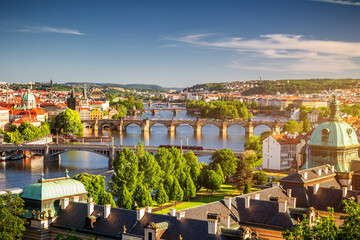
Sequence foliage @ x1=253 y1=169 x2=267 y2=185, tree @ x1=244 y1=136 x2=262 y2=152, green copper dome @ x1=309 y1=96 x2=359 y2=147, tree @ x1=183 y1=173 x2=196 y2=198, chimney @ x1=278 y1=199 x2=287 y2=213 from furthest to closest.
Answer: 1. tree @ x1=244 y1=136 x2=262 y2=152
2. foliage @ x1=253 y1=169 x2=267 y2=185
3. tree @ x1=183 y1=173 x2=196 y2=198
4. green copper dome @ x1=309 y1=96 x2=359 y2=147
5. chimney @ x1=278 y1=199 x2=287 y2=213

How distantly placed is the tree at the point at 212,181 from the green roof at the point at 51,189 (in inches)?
820

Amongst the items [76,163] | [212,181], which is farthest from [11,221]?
[76,163]

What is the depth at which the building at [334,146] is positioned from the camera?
34.8m

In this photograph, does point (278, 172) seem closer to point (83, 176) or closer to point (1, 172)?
point (83, 176)

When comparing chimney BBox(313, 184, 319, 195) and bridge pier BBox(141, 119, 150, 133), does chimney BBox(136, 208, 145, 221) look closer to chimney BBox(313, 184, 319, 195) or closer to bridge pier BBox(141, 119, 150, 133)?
chimney BBox(313, 184, 319, 195)

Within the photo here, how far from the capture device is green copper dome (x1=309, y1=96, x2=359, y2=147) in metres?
A: 35.2

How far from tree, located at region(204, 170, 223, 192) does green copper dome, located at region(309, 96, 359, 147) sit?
11114 mm

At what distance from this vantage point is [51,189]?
79.3 ft

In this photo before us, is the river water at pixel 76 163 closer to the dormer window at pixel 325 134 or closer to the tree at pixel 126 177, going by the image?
the tree at pixel 126 177

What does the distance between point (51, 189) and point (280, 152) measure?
37.5 m

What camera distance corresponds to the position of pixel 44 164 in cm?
6956

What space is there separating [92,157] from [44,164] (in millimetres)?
9358

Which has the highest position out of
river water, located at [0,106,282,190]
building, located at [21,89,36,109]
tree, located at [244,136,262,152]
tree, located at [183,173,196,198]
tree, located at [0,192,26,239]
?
building, located at [21,89,36,109]

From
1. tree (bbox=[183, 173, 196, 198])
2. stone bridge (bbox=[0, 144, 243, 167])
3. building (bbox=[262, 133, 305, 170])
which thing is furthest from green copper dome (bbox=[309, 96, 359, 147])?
stone bridge (bbox=[0, 144, 243, 167])
